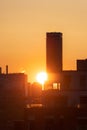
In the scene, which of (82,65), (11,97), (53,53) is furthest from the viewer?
(11,97)

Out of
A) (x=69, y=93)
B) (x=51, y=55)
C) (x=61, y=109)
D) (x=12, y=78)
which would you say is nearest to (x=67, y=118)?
(x=61, y=109)

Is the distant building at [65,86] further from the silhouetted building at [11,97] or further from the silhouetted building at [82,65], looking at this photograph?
the silhouetted building at [11,97]

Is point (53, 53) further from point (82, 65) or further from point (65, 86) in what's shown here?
point (65, 86)

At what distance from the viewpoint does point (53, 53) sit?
97812 mm

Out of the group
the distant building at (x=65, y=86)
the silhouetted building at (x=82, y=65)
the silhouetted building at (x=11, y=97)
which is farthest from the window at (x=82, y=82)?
the silhouetted building at (x=11, y=97)

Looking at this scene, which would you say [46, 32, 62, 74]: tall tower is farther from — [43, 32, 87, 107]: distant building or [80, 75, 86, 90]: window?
[80, 75, 86, 90]: window

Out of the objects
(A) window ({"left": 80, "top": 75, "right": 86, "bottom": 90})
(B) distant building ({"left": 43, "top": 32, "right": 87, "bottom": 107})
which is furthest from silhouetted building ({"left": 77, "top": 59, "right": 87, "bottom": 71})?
(A) window ({"left": 80, "top": 75, "right": 86, "bottom": 90})

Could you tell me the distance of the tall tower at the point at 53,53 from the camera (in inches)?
3826

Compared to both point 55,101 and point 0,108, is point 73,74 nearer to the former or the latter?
point 55,101

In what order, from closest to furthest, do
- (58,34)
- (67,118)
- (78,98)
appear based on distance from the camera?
1. (67,118)
2. (78,98)
3. (58,34)

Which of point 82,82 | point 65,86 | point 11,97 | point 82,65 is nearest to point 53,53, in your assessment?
point 82,65

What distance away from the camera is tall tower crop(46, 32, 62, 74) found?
97188 mm

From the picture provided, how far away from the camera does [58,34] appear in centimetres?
9969

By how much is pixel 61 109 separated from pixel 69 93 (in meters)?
6.34
